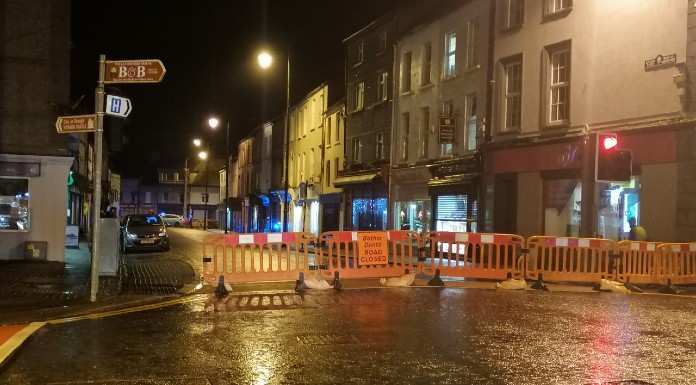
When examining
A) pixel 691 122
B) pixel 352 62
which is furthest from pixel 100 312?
pixel 352 62

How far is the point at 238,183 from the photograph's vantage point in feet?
219

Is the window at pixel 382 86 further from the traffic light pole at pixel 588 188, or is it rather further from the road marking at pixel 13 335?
the road marking at pixel 13 335

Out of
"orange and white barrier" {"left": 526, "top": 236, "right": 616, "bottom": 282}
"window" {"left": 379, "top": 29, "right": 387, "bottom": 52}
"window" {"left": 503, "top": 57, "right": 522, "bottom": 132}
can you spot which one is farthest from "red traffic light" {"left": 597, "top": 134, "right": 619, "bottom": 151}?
"window" {"left": 379, "top": 29, "right": 387, "bottom": 52}

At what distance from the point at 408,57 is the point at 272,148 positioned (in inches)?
919

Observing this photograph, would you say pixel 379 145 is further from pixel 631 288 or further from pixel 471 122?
pixel 631 288

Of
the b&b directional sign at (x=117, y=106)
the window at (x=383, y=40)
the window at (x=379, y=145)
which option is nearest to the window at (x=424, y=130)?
the window at (x=379, y=145)

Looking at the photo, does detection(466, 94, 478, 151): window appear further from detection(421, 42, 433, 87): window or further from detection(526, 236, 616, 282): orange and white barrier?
detection(526, 236, 616, 282): orange and white barrier

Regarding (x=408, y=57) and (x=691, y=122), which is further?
(x=408, y=57)

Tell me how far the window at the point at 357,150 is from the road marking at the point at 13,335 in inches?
1010

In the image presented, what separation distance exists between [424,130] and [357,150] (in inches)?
284

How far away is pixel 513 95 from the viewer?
22.0 m

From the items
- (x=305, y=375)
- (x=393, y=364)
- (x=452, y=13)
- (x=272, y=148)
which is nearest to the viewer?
(x=305, y=375)

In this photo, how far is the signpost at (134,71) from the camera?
1045cm

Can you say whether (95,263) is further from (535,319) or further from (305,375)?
(535,319)
